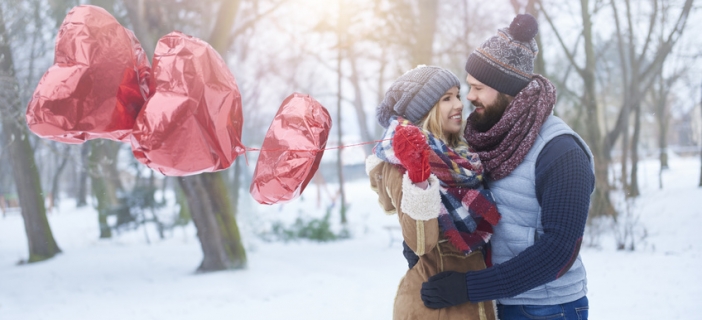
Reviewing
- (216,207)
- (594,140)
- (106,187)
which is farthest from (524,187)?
(106,187)

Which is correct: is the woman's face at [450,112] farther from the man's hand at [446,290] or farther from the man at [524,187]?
the man's hand at [446,290]

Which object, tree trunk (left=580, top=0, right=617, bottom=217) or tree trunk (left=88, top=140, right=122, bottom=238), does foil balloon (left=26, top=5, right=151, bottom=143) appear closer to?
tree trunk (left=580, top=0, right=617, bottom=217)

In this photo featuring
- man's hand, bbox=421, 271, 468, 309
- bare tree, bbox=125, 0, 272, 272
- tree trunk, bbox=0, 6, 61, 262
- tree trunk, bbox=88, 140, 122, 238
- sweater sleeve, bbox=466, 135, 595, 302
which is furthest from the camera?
tree trunk, bbox=88, 140, 122, 238

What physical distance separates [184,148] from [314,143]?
47 cm

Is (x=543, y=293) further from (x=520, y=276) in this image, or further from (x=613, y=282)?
(x=613, y=282)

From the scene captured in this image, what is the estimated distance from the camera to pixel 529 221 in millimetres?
1829

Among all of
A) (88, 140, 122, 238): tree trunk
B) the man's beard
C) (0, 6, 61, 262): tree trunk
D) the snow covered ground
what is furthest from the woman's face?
(88, 140, 122, 238): tree trunk

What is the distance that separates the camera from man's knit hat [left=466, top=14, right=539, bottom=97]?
1.96 meters

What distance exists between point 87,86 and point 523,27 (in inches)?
60.8

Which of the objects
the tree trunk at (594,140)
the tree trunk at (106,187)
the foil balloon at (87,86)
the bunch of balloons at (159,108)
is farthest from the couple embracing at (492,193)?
the tree trunk at (106,187)

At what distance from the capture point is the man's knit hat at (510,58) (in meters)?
1.96

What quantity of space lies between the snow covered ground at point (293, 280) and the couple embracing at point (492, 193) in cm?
367

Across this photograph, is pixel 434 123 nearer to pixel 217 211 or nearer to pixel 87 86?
pixel 87 86

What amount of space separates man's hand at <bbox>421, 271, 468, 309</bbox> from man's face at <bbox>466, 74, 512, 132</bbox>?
0.57 metres
